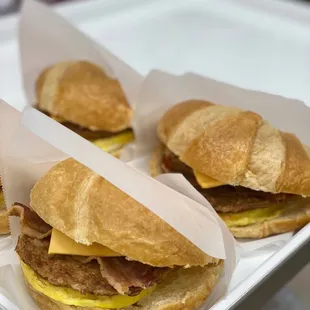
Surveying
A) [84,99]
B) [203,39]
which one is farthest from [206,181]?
[203,39]

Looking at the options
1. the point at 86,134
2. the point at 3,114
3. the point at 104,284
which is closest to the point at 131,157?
the point at 86,134

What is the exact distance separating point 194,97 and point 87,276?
3.33 feet

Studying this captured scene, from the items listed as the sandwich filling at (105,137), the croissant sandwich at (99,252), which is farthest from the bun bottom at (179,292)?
the sandwich filling at (105,137)

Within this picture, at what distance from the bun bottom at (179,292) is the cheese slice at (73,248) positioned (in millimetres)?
136

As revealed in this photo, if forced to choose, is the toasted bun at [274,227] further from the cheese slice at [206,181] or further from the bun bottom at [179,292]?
the bun bottom at [179,292]

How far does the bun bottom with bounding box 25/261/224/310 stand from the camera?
1.56 m

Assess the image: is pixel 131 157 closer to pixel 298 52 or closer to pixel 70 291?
pixel 70 291

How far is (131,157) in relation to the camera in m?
2.34

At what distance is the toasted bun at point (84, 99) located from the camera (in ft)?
7.77

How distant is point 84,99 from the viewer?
2.39 meters

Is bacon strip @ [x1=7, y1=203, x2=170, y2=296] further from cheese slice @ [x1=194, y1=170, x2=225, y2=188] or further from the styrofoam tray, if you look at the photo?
the styrofoam tray

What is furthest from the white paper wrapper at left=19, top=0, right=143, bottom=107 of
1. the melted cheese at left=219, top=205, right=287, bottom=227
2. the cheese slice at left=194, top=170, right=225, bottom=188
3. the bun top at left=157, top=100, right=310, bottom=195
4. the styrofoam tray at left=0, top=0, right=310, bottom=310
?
the melted cheese at left=219, top=205, right=287, bottom=227

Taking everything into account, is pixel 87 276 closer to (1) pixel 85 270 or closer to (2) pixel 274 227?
(1) pixel 85 270

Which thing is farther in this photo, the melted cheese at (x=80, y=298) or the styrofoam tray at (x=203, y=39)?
the styrofoam tray at (x=203, y=39)
